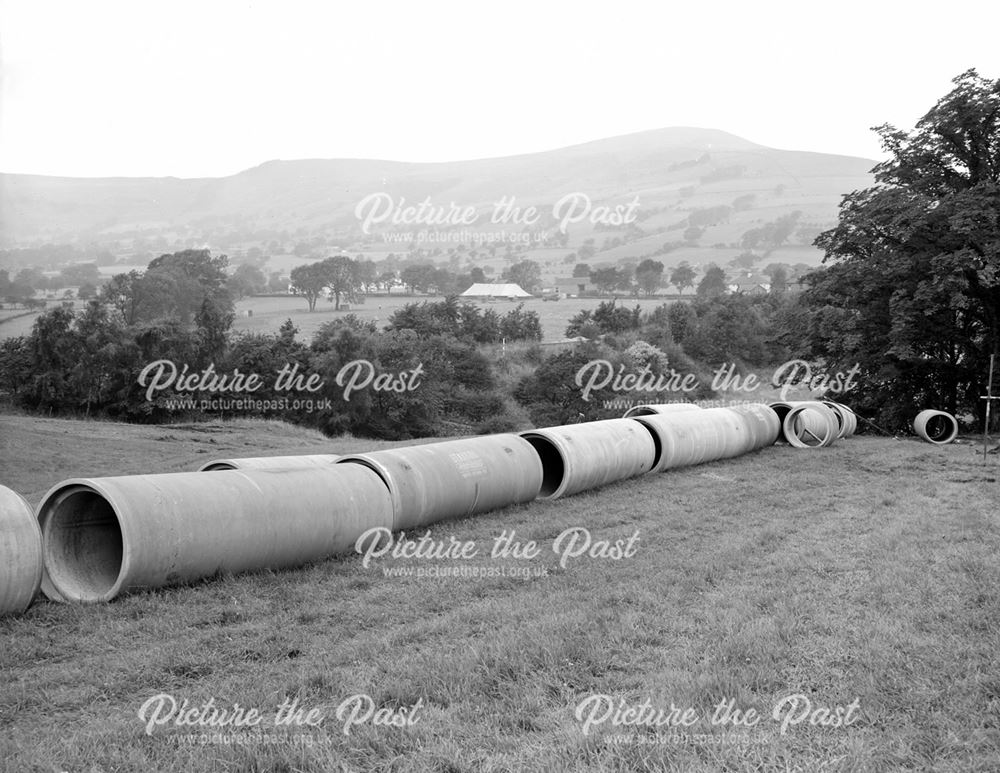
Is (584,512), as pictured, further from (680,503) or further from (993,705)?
(993,705)

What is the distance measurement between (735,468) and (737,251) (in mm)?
167044

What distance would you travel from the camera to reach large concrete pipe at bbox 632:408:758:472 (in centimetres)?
2006

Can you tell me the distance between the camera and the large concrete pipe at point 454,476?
1309 cm

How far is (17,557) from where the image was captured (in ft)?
28.9

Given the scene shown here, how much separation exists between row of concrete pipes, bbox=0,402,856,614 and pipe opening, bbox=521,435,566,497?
967 millimetres

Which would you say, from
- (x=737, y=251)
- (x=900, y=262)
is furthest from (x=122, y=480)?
(x=737, y=251)

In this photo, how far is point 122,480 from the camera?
403 inches

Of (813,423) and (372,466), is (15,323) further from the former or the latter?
(372,466)

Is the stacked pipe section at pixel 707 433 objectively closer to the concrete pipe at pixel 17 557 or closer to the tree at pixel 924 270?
the tree at pixel 924 270

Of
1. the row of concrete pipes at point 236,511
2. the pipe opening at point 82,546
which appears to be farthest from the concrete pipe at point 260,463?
the pipe opening at point 82,546

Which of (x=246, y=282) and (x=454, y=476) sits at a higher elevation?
(x=246, y=282)

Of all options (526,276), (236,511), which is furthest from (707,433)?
(526,276)

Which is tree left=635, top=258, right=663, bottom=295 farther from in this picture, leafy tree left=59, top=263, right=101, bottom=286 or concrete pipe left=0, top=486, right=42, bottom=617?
concrete pipe left=0, top=486, right=42, bottom=617

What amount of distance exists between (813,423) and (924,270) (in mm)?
7071
